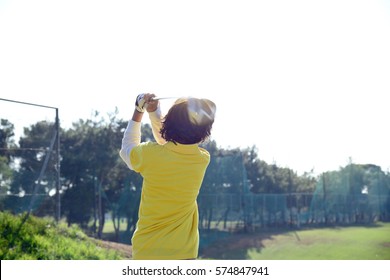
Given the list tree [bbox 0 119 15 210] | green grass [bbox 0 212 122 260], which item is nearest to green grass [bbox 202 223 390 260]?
green grass [bbox 0 212 122 260]

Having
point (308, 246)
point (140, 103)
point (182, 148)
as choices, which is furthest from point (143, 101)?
point (308, 246)

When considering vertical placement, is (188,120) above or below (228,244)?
above

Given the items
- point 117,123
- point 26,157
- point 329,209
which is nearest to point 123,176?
point 117,123

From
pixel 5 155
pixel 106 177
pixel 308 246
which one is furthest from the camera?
pixel 106 177

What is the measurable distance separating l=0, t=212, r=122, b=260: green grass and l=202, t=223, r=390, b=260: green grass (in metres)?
8.58

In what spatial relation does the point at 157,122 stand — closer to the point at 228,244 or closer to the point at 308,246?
the point at 308,246

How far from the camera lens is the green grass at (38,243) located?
18.9 ft

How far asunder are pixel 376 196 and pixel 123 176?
1172 centimetres

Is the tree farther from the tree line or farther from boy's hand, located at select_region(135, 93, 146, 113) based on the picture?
the tree line

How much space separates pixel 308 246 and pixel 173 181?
16.1 metres

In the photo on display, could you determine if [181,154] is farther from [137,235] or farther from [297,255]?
[297,255]

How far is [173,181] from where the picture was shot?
1.69 metres
